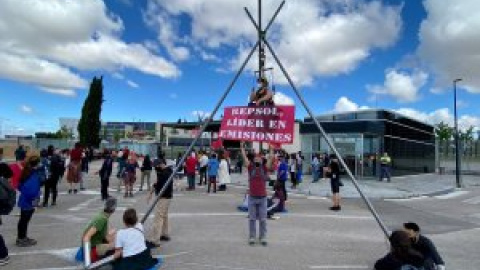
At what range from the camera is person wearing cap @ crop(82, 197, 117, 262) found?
25.4ft

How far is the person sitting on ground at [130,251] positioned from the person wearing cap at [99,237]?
55cm

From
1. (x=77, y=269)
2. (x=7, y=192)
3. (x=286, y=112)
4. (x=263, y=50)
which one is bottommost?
(x=77, y=269)

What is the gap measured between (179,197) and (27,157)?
399 inches

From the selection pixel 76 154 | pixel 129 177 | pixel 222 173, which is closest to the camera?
→ pixel 129 177

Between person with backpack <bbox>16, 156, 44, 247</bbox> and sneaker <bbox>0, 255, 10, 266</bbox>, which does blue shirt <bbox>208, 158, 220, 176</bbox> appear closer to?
person with backpack <bbox>16, 156, 44, 247</bbox>

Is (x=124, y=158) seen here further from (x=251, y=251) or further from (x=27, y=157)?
(x=251, y=251)

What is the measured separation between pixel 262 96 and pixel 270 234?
312 centimetres

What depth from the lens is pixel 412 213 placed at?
16547 mm

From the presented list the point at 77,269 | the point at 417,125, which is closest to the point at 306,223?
the point at 77,269

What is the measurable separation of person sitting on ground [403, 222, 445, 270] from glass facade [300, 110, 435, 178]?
84.1 feet

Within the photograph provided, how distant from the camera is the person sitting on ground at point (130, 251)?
7205 mm

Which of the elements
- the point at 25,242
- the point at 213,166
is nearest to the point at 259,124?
the point at 25,242

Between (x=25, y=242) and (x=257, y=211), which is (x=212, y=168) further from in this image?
(x=25, y=242)

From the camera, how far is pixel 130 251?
7277 millimetres
